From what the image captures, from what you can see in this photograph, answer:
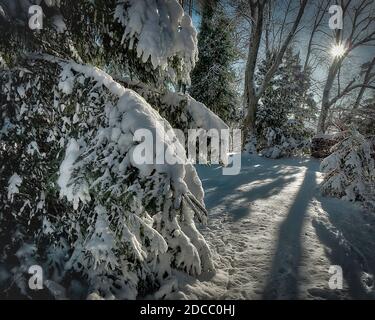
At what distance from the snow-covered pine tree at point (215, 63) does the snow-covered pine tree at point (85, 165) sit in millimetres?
14396

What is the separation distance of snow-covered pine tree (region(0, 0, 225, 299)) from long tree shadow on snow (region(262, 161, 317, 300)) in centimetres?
97

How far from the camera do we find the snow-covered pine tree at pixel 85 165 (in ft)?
9.34

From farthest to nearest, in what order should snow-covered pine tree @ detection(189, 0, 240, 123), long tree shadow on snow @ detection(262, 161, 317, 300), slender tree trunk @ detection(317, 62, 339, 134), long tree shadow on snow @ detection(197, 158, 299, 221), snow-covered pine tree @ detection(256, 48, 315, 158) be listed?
slender tree trunk @ detection(317, 62, 339, 134) < snow-covered pine tree @ detection(256, 48, 315, 158) < snow-covered pine tree @ detection(189, 0, 240, 123) < long tree shadow on snow @ detection(197, 158, 299, 221) < long tree shadow on snow @ detection(262, 161, 317, 300)

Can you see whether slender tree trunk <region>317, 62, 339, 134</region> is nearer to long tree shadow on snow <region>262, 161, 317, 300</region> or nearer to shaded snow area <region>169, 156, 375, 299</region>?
shaded snow area <region>169, 156, 375, 299</region>

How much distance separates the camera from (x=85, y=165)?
2.90 m

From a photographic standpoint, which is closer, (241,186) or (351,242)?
(351,242)

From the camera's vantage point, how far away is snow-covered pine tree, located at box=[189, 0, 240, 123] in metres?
17.8

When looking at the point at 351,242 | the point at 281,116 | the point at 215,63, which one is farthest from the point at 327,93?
the point at 351,242

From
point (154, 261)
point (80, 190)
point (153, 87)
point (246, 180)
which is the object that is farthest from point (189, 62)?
point (246, 180)

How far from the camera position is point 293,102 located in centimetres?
Answer: 2075

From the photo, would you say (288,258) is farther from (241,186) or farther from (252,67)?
(252,67)

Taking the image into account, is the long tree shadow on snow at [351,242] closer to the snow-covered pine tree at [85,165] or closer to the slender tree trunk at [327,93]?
the snow-covered pine tree at [85,165]

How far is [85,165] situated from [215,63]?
16190 mm

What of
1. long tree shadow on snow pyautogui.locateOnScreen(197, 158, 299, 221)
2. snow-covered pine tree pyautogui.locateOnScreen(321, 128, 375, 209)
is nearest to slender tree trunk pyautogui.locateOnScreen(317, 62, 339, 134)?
long tree shadow on snow pyautogui.locateOnScreen(197, 158, 299, 221)
